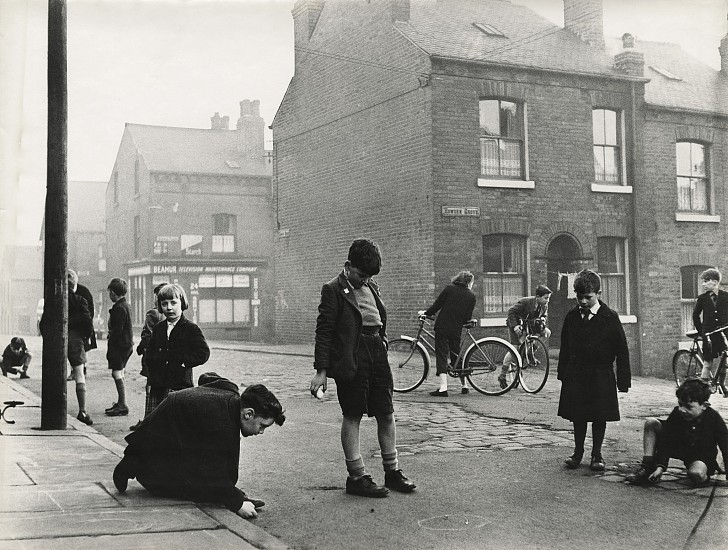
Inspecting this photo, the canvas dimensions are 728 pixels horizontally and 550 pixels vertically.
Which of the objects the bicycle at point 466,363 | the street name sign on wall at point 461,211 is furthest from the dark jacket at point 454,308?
the street name sign on wall at point 461,211

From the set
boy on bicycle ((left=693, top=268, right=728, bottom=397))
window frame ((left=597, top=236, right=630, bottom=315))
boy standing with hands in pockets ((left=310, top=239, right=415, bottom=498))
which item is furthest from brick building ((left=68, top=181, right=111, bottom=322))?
boy standing with hands in pockets ((left=310, top=239, right=415, bottom=498))

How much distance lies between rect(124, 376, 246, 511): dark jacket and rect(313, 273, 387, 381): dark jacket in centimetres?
65

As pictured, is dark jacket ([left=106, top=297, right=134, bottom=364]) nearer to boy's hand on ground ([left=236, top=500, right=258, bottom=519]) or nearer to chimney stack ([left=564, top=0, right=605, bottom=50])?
boy's hand on ground ([left=236, top=500, right=258, bottom=519])

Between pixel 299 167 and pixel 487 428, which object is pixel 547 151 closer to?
pixel 299 167

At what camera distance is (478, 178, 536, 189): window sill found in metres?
17.8

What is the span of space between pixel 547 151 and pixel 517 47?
2420 mm

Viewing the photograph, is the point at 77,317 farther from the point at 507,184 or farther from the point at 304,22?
the point at 304,22

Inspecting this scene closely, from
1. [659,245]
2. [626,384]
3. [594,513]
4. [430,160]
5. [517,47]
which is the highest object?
[517,47]

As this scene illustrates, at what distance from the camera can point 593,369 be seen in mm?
6367

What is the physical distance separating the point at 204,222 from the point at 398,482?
33.7m

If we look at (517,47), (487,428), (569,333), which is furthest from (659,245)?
(569,333)

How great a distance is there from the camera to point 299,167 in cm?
2253

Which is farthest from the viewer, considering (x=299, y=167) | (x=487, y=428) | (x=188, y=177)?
(x=188, y=177)

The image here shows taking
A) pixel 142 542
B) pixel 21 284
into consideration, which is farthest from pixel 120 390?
pixel 21 284
